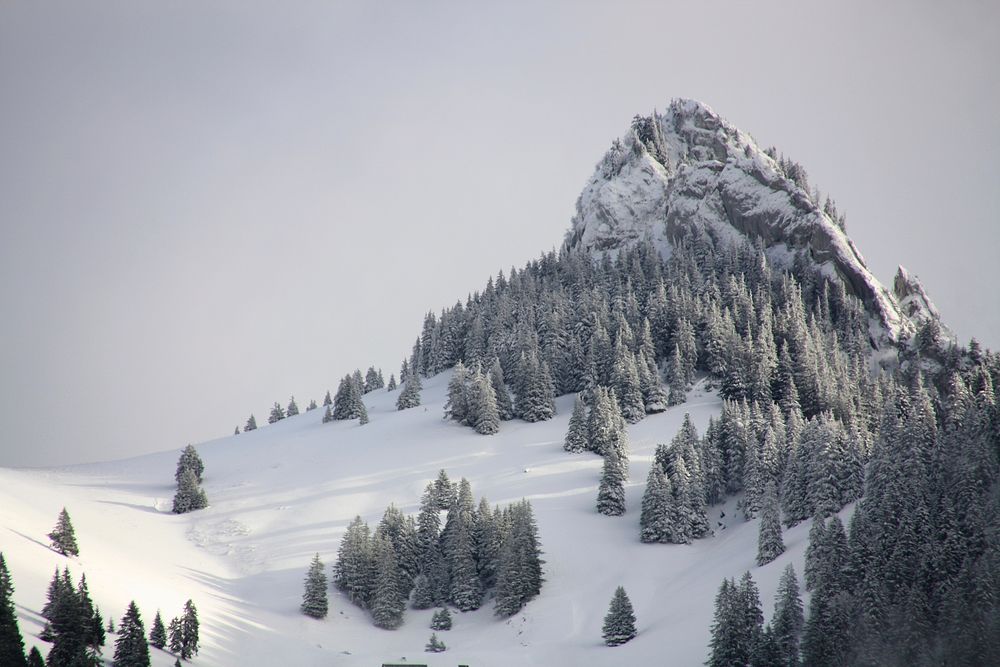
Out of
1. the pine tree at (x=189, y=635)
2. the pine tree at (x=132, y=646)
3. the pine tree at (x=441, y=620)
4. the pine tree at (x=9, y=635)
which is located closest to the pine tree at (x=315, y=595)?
the pine tree at (x=441, y=620)

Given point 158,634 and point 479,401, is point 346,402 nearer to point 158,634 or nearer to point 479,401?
point 479,401

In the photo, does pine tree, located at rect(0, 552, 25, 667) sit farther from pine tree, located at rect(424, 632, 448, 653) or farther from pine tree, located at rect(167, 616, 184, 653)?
pine tree, located at rect(424, 632, 448, 653)

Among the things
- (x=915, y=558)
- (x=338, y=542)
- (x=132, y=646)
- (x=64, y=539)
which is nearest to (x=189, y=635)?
(x=132, y=646)

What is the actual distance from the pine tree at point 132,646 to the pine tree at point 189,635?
530 centimetres

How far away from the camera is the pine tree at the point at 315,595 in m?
69.0

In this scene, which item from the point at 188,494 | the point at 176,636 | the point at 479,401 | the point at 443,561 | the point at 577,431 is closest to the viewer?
the point at 176,636

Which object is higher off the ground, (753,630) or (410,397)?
(410,397)

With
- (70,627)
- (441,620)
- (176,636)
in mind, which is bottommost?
(441,620)

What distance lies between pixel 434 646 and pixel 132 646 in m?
Result: 22.9

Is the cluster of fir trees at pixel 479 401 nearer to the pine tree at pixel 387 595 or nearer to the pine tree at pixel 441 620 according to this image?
the pine tree at pixel 387 595

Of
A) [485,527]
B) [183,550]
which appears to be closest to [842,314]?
[485,527]

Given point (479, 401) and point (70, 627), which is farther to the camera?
point (479, 401)

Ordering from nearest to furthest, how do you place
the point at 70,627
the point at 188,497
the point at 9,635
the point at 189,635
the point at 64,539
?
the point at 9,635 < the point at 70,627 < the point at 189,635 < the point at 64,539 < the point at 188,497

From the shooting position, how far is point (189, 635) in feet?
178
